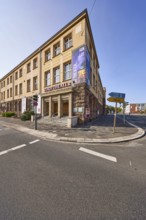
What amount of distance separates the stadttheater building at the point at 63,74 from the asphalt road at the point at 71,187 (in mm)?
9025

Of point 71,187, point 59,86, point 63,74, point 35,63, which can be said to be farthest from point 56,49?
point 71,187

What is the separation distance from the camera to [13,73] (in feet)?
89.7

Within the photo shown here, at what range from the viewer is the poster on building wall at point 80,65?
1291 cm

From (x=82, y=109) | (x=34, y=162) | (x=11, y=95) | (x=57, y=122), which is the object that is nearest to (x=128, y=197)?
(x=34, y=162)

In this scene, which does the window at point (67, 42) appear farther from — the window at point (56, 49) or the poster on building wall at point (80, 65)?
the poster on building wall at point (80, 65)

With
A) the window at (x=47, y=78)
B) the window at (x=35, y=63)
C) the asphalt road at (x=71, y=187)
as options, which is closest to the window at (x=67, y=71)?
the window at (x=47, y=78)

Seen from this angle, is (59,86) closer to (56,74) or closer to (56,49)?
(56,74)

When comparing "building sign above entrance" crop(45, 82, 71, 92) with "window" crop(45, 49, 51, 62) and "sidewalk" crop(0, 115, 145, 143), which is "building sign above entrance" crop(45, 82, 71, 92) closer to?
"window" crop(45, 49, 51, 62)

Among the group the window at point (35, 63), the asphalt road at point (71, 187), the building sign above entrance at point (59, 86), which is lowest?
the asphalt road at point (71, 187)

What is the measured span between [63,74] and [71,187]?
14.0 m

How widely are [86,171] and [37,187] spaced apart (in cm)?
143

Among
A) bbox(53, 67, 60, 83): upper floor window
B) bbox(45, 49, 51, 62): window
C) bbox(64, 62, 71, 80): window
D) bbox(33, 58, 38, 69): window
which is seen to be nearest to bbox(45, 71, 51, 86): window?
bbox(53, 67, 60, 83): upper floor window

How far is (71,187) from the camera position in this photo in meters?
2.74

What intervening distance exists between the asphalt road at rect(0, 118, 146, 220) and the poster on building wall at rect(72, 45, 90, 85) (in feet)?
33.2
